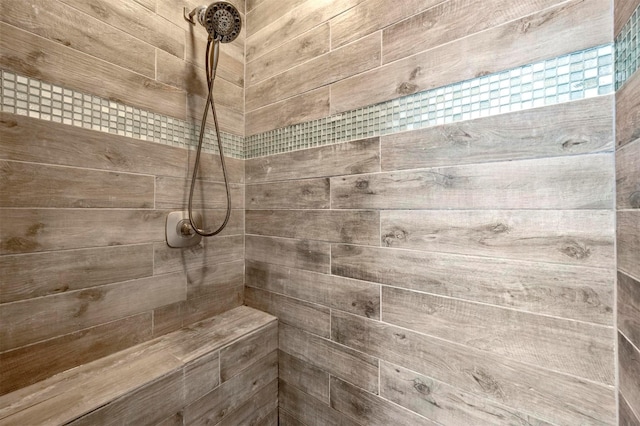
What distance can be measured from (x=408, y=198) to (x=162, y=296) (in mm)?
1078

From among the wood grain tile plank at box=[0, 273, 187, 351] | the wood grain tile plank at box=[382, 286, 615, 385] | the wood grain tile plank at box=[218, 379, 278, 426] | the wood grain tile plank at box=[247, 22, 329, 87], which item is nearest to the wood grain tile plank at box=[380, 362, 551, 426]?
the wood grain tile plank at box=[382, 286, 615, 385]

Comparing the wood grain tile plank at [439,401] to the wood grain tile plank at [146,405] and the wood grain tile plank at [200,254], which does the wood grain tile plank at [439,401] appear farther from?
the wood grain tile plank at [200,254]

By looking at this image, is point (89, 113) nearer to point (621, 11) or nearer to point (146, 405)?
point (146, 405)

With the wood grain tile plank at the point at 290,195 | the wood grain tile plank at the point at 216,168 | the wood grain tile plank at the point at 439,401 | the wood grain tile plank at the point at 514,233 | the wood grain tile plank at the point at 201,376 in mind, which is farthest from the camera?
the wood grain tile plank at the point at 216,168

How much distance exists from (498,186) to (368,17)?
79 cm

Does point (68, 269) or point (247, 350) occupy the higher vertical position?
point (68, 269)

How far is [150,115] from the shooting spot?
1098 millimetres

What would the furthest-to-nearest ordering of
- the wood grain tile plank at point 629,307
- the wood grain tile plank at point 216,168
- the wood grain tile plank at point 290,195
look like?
the wood grain tile plank at point 216,168
the wood grain tile plank at point 290,195
the wood grain tile plank at point 629,307

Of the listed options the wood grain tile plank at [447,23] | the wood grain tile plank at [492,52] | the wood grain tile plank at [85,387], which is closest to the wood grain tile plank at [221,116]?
the wood grain tile plank at [492,52]

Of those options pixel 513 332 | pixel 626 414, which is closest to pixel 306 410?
pixel 513 332

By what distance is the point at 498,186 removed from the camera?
79cm

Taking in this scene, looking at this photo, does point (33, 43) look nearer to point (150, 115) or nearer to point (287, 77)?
point (150, 115)

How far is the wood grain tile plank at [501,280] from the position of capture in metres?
0.67

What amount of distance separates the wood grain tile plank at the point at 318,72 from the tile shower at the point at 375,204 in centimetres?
1
